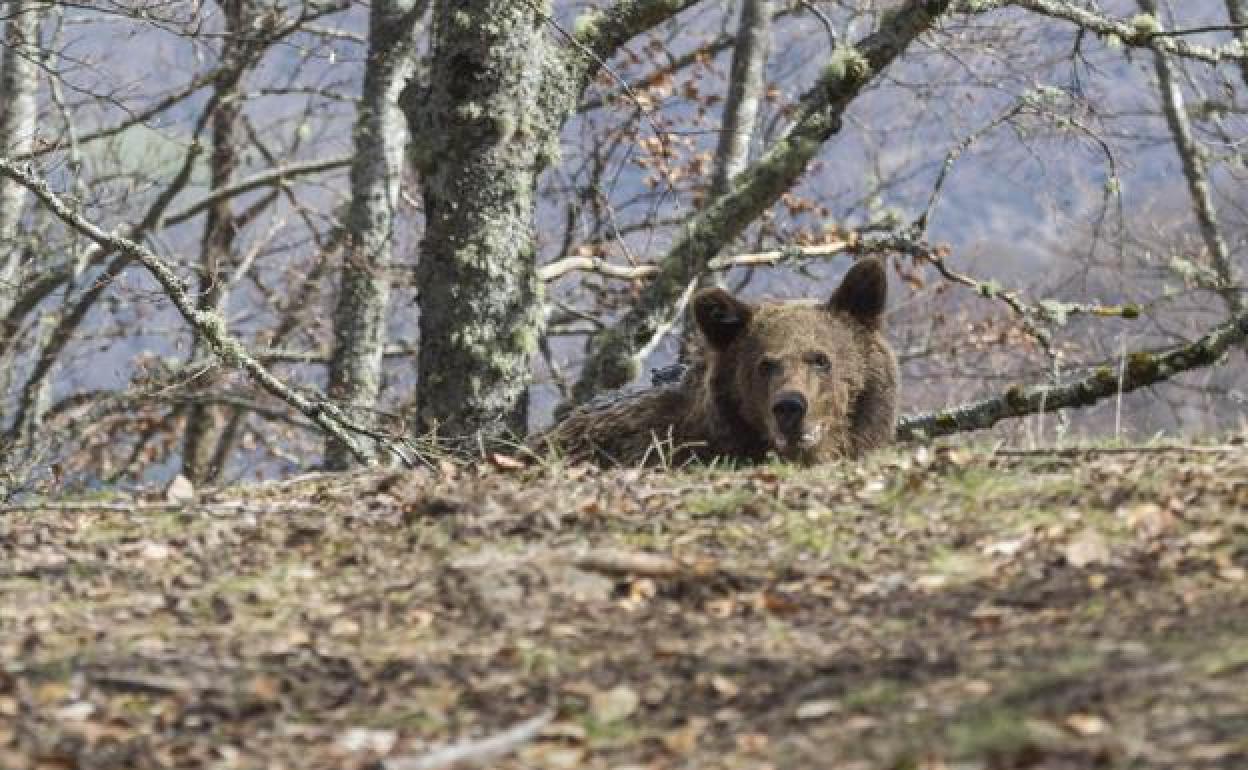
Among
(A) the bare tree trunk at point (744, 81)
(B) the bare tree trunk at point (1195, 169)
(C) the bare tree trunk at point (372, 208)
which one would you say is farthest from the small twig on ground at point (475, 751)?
(B) the bare tree trunk at point (1195, 169)

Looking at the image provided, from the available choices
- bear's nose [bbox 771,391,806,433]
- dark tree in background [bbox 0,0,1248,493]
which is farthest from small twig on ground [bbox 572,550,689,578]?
bear's nose [bbox 771,391,806,433]

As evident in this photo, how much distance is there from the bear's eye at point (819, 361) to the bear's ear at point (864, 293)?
440 millimetres

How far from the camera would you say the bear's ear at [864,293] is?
913cm

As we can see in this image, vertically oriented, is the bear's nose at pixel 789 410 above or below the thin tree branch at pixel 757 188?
below

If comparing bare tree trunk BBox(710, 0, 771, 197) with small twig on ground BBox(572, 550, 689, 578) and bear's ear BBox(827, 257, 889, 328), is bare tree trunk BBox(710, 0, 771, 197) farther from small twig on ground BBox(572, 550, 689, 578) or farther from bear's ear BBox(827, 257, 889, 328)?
small twig on ground BBox(572, 550, 689, 578)

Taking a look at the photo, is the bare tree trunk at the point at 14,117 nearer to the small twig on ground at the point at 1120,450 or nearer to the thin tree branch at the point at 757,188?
Answer: the thin tree branch at the point at 757,188

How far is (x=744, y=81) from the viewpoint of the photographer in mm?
16562

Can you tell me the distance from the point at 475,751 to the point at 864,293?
5.76m

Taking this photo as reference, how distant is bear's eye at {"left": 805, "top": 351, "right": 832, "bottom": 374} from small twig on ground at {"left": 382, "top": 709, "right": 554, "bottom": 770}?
4916 millimetres

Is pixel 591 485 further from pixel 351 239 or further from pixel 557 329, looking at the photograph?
pixel 557 329

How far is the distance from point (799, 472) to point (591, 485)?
85 cm

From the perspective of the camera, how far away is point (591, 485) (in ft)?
21.0

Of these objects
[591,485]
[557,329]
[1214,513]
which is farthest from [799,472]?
[557,329]

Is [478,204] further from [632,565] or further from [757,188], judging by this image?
[632,565]
